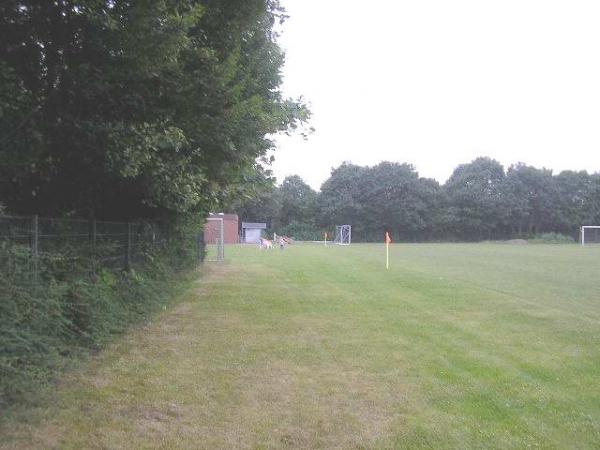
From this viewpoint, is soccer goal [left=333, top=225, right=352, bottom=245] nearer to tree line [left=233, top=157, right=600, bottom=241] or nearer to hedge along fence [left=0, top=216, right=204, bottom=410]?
tree line [left=233, top=157, right=600, bottom=241]

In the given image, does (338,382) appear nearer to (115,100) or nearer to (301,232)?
(115,100)

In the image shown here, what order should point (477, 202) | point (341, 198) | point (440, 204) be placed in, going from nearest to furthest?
point (341, 198) → point (477, 202) → point (440, 204)

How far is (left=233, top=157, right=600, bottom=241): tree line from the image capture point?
80.1 metres

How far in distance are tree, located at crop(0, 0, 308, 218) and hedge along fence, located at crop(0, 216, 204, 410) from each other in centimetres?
83

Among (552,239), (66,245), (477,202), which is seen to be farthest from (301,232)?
(66,245)

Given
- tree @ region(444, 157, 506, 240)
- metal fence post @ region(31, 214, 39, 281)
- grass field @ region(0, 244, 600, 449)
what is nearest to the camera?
grass field @ region(0, 244, 600, 449)

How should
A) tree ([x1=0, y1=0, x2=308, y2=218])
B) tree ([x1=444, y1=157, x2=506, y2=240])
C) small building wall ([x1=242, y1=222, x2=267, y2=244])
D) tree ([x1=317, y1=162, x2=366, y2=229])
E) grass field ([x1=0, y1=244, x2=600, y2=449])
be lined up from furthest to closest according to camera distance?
tree ([x1=444, y1=157, x2=506, y2=240]), tree ([x1=317, y1=162, x2=366, y2=229]), small building wall ([x1=242, y1=222, x2=267, y2=244]), tree ([x1=0, y1=0, x2=308, y2=218]), grass field ([x1=0, y1=244, x2=600, y2=449])

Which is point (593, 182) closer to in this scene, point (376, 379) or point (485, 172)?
point (485, 172)

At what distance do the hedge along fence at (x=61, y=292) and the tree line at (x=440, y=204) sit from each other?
68.5 m

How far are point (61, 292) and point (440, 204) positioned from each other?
7936 centimetres

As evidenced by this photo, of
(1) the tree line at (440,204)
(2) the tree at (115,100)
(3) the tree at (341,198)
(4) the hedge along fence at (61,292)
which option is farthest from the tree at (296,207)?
(2) the tree at (115,100)

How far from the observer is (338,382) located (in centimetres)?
635

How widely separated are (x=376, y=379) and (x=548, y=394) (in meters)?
1.77

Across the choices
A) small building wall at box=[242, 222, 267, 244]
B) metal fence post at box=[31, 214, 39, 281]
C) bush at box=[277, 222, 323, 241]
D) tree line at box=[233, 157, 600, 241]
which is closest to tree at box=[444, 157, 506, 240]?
tree line at box=[233, 157, 600, 241]
